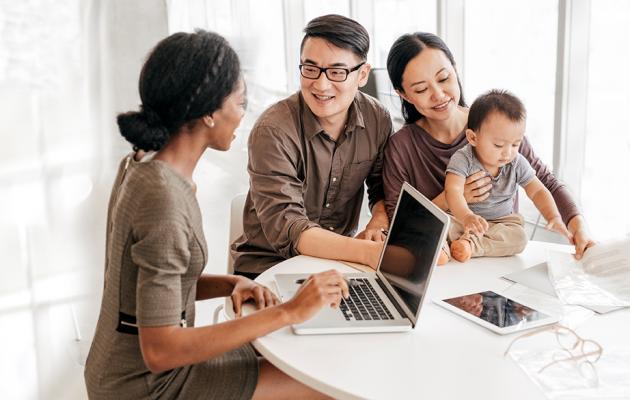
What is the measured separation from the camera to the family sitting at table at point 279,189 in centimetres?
118

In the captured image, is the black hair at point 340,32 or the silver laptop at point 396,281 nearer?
the silver laptop at point 396,281

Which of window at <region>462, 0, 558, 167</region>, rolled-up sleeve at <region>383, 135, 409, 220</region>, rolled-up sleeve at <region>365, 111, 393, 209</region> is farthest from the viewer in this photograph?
window at <region>462, 0, 558, 167</region>

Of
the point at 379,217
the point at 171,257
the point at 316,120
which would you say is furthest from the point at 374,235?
the point at 171,257

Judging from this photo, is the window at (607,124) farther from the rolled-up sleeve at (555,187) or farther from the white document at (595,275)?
the white document at (595,275)

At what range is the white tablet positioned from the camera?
1257 mm

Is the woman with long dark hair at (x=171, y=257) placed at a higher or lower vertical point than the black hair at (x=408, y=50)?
lower

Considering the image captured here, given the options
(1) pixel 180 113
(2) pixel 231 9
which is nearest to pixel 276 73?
(2) pixel 231 9

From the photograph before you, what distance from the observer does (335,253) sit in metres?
1.69

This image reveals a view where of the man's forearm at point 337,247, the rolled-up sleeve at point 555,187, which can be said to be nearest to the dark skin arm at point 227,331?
the man's forearm at point 337,247

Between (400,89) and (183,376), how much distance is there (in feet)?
3.72

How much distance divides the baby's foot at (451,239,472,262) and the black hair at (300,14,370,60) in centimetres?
65

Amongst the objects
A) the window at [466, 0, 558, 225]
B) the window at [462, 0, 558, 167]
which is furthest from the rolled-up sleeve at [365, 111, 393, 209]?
the window at [462, 0, 558, 167]

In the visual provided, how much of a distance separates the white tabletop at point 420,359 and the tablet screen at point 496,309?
4 centimetres

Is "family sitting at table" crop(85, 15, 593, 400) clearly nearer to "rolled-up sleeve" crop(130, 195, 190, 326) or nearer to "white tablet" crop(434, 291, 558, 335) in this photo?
"rolled-up sleeve" crop(130, 195, 190, 326)
